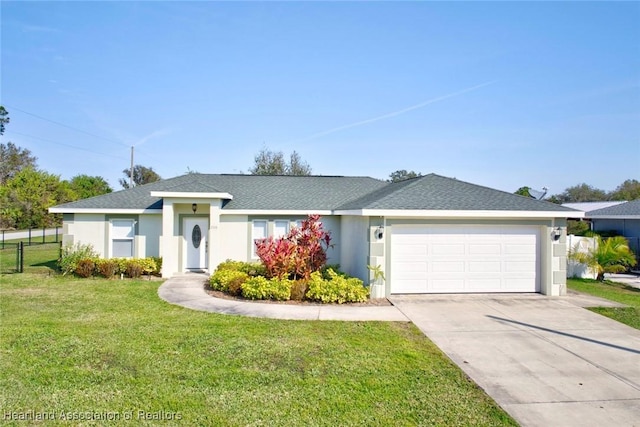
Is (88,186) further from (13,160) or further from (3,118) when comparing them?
(3,118)

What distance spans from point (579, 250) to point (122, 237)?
18.5m

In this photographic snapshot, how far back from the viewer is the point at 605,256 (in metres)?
14.4

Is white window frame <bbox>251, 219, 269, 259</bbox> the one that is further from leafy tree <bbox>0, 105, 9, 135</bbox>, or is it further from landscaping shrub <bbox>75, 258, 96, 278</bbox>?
leafy tree <bbox>0, 105, 9, 135</bbox>

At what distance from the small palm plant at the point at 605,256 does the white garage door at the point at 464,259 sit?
4.69 metres

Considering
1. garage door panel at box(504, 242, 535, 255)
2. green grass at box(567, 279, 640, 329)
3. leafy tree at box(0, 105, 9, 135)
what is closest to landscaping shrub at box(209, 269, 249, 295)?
garage door panel at box(504, 242, 535, 255)

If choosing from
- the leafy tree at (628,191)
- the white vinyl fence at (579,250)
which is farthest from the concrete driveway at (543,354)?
the leafy tree at (628,191)

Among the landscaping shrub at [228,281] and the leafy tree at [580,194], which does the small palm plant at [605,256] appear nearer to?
the landscaping shrub at [228,281]

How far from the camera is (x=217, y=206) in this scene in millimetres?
14164

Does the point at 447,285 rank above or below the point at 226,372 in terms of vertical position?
above

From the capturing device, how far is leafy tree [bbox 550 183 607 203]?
61525 mm

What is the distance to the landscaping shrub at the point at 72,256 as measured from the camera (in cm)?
1359

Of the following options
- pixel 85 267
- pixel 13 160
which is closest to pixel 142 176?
pixel 13 160

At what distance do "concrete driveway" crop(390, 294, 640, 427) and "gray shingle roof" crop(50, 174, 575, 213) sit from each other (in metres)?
2.95

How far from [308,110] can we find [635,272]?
60.9 feet
